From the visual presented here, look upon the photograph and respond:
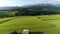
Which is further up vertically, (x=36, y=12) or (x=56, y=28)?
(x=36, y=12)

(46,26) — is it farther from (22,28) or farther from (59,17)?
(22,28)

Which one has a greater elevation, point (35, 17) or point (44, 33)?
point (35, 17)

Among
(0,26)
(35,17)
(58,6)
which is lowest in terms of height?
(0,26)

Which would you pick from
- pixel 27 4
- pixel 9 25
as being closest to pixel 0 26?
pixel 9 25

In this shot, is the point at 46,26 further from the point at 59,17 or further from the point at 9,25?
the point at 9,25

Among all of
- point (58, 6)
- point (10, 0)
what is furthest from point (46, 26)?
point (10, 0)

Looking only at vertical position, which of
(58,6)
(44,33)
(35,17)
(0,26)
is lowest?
(44,33)
